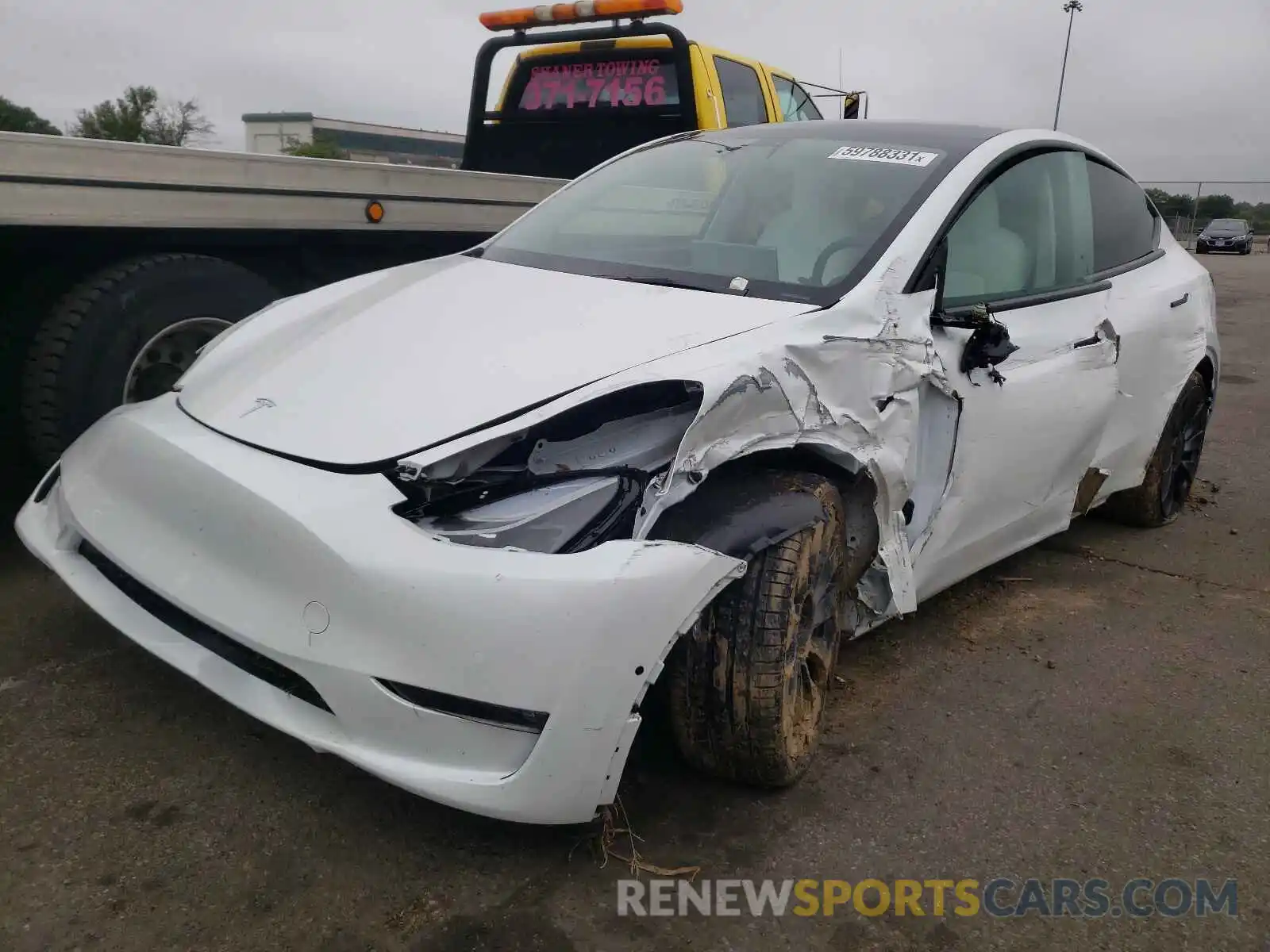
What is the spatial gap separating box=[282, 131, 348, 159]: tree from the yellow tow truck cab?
10.0 ft

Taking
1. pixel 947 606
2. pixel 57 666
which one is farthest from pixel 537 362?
pixel 947 606

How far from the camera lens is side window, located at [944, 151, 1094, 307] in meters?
2.93

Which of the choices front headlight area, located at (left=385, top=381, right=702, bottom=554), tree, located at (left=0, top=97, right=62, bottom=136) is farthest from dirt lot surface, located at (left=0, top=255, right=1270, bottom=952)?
tree, located at (left=0, top=97, right=62, bottom=136)

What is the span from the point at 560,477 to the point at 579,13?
399 centimetres

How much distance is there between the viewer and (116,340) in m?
3.42

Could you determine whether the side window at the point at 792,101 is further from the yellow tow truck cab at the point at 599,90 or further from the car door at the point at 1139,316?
the car door at the point at 1139,316

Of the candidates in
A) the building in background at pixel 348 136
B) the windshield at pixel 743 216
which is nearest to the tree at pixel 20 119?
the building in background at pixel 348 136

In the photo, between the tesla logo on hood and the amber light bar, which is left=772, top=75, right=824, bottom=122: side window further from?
the tesla logo on hood

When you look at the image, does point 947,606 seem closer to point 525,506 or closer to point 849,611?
point 849,611

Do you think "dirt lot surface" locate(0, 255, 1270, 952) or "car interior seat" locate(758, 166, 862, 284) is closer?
"dirt lot surface" locate(0, 255, 1270, 952)

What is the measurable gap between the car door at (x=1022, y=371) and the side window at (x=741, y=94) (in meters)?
2.44

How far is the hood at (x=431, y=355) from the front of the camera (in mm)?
2125

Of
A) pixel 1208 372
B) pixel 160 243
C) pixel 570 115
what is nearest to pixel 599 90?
pixel 570 115

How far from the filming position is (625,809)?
88.5 inches
